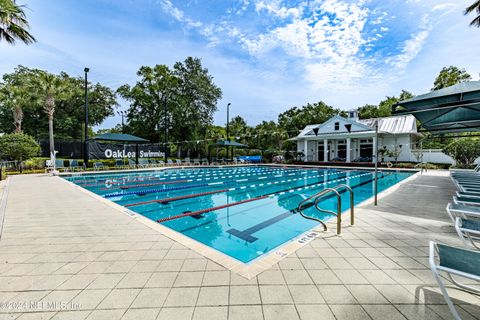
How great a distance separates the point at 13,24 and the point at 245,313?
12471 mm

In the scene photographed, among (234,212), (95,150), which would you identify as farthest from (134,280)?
(95,150)

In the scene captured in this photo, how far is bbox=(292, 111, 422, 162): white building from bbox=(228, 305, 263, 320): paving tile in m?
19.9

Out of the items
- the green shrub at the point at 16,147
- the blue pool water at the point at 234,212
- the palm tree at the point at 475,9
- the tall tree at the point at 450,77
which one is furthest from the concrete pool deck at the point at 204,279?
the tall tree at the point at 450,77

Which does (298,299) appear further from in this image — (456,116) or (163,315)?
(456,116)

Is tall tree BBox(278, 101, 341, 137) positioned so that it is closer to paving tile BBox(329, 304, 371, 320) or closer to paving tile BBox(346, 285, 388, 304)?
paving tile BBox(346, 285, 388, 304)

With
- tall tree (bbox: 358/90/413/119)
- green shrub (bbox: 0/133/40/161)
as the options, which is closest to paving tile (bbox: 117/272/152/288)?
green shrub (bbox: 0/133/40/161)

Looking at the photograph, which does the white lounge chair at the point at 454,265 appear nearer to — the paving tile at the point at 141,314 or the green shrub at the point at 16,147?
the paving tile at the point at 141,314

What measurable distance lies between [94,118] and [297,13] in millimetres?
25822

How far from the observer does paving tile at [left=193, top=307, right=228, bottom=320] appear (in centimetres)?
151

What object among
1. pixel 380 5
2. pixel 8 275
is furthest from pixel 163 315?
Answer: pixel 380 5

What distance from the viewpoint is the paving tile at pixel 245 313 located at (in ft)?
4.98

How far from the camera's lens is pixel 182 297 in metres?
1.75

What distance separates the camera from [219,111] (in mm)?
23938

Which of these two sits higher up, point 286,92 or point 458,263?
point 286,92
